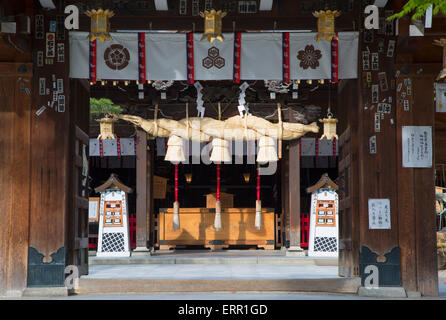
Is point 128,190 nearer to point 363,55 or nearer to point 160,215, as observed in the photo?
point 160,215

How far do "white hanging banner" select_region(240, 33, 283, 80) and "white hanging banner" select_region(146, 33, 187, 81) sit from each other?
88 centimetres

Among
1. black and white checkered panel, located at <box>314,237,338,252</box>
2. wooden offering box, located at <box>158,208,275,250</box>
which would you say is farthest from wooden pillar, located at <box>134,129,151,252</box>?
black and white checkered panel, located at <box>314,237,338,252</box>

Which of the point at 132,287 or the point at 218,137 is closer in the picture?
the point at 132,287

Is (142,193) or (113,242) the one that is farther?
(142,193)

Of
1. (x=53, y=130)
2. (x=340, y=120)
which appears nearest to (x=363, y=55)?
(x=340, y=120)

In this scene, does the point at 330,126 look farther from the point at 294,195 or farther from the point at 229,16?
the point at 229,16

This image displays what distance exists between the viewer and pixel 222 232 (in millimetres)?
17453

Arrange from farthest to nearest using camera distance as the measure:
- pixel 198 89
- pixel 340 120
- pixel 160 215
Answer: pixel 160 215 < pixel 198 89 < pixel 340 120

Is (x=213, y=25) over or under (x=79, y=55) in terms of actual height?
over

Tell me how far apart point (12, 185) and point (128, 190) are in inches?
272

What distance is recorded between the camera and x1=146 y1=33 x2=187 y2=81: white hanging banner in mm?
9031

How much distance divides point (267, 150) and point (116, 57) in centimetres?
659

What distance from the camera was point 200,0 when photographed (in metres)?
9.03

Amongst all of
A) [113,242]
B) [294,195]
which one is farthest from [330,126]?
[113,242]
